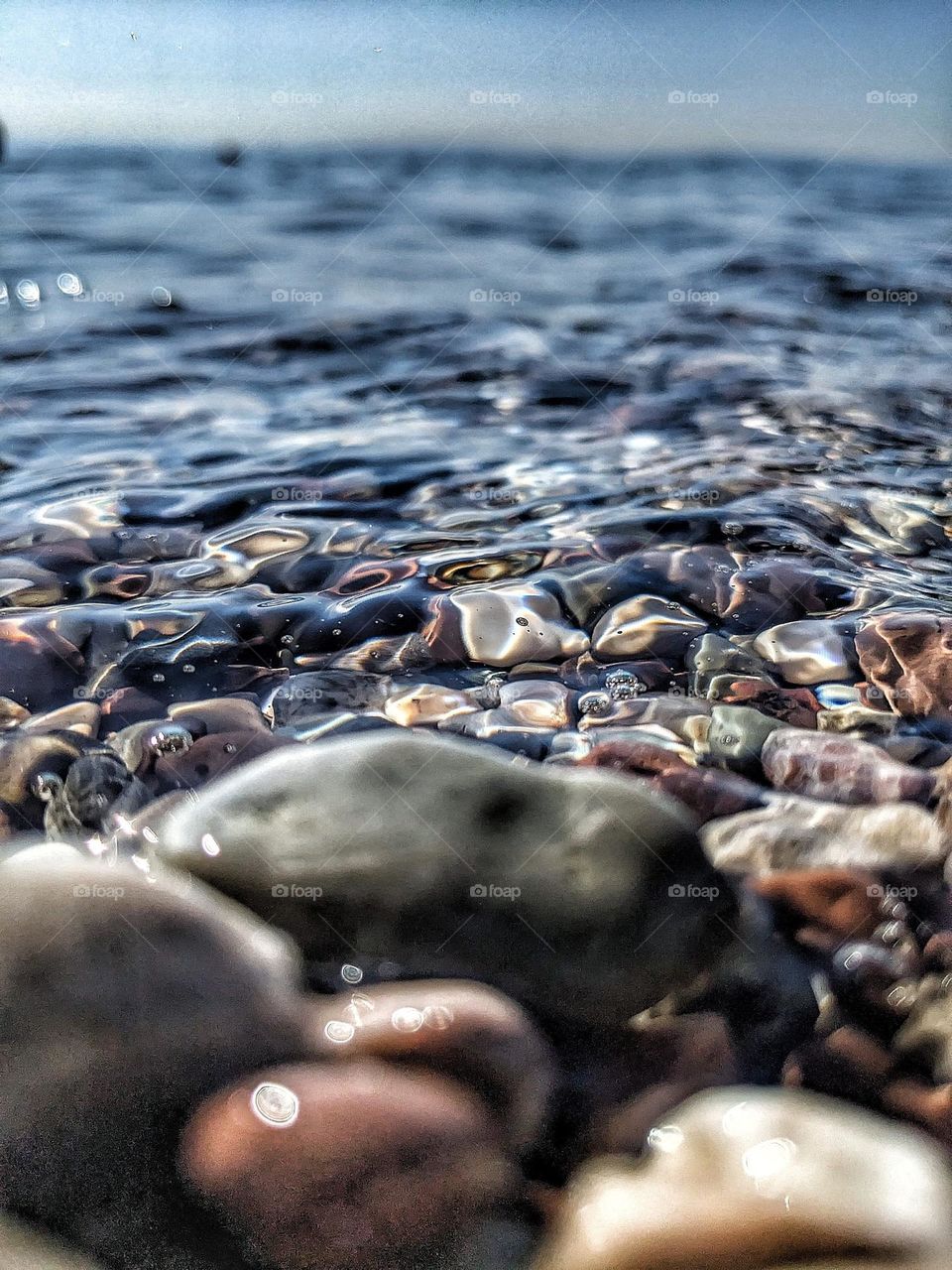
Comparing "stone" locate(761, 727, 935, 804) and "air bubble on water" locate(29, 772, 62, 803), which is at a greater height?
"stone" locate(761, 727, 935, 804)

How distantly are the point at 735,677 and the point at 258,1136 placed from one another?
1.21 metres

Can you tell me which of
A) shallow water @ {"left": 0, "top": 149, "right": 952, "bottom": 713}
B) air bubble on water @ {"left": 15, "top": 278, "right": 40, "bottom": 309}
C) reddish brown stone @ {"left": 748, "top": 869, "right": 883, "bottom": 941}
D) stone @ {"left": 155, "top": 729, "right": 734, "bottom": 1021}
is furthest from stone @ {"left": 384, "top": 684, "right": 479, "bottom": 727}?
air bubble on water @ {"left": 15, "top": 278, "right": 40, "bottom": 309}

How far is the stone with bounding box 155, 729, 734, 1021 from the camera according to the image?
50.9 inches

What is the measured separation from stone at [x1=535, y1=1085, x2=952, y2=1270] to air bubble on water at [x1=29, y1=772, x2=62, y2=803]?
0.98 m

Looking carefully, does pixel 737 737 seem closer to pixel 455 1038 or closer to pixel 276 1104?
pixel 455 1038

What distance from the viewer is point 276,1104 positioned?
1.08 meters

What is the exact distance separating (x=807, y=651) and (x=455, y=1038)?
45.5 inches

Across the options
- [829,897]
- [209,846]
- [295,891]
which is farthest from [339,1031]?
[829,897]

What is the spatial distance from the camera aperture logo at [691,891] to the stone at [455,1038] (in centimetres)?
26

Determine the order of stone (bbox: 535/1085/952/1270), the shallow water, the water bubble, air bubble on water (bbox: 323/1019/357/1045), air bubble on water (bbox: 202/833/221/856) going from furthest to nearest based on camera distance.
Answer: the shallow water → air bubble on water (bbox: 202/833/221/856) → air bubble on water (bbox: 323/1019/357/1045) → the water bubble → stone (bbox: 535/1085/952/1270)

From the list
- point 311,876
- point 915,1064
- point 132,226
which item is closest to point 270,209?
point 132,226

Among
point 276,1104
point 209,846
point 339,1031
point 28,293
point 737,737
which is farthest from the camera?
point 28,293

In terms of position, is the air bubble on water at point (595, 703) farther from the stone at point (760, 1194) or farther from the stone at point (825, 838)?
the stone at point (760, 1194)

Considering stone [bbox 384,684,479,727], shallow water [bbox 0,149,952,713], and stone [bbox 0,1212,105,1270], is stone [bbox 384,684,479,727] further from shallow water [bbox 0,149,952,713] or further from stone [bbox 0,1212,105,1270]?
stone [bbox 0,1212,105,1270]
